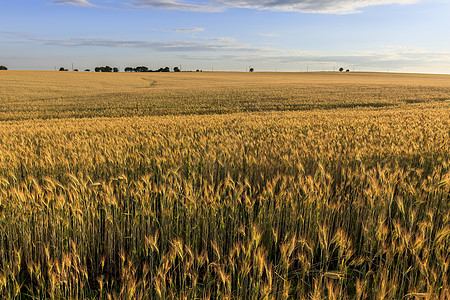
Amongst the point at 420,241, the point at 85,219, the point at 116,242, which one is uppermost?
the point at 420,241

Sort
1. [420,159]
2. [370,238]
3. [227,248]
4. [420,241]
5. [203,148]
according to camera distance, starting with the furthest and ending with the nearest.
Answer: [203,148]
[420,159]
[227,248]
[370,238]
[420,241]

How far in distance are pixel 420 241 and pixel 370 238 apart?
0.65 metres

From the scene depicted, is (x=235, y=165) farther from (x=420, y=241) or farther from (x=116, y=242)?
(x=420, y=241)

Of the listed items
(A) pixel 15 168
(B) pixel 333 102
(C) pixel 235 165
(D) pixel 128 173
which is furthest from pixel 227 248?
(B) pixel 333 102

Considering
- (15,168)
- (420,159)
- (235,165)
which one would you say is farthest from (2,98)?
(420,159)

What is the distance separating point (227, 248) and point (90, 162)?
2730mm

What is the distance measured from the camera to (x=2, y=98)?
81.3 ft

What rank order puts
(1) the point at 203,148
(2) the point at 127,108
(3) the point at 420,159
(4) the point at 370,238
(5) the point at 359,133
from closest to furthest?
(4) the point at 370,238, (3) the point at 420,159, (1) the point at 203,148, (5) the point at 359,133, (2) the point at 127,108

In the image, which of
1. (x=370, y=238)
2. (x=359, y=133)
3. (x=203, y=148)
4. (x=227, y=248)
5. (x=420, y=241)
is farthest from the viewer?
(x=359, y=133)

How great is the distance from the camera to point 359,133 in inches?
273

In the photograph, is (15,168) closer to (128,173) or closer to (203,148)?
(128,173)

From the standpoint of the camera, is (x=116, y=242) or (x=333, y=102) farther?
(x=333, y=102)

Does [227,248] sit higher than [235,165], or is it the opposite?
[235,165]

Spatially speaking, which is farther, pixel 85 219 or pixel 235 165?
pixel 235 165
